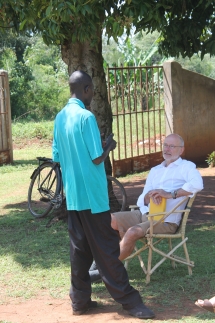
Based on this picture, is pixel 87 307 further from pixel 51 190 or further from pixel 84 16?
pixel 51 190

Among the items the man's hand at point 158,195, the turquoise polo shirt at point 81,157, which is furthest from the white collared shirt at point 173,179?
the turquoise polo shirt at point 81,157

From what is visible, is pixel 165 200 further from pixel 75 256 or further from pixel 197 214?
pixel 197 214

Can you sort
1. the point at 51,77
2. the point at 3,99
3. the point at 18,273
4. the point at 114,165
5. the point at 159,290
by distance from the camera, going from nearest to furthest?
1. the point at 159,290
2. the point at 18,273
3. the point at 114,165
4. the point at 3,99
5. the point at 51,77

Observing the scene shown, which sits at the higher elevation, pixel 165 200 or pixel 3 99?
pixel 3 99

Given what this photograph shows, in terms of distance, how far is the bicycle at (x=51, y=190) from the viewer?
807 cm

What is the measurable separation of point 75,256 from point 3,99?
9673 mm

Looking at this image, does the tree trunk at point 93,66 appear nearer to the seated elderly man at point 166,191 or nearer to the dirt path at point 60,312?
the seated elderly man at point 166,191

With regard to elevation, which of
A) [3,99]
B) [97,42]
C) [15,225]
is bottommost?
[15,225]

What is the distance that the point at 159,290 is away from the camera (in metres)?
5.20

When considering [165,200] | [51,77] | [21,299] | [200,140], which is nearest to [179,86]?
[200,140]

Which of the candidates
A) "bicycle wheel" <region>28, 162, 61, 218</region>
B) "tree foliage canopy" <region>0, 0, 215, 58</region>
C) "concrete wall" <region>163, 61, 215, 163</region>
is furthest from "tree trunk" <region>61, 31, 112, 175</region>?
"concrete wall" <region>163, 61, 215, 163</region>

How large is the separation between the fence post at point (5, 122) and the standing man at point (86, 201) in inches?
370

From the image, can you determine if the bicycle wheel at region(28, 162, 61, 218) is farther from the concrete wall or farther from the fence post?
the fence post

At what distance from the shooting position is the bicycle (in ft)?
26.5
